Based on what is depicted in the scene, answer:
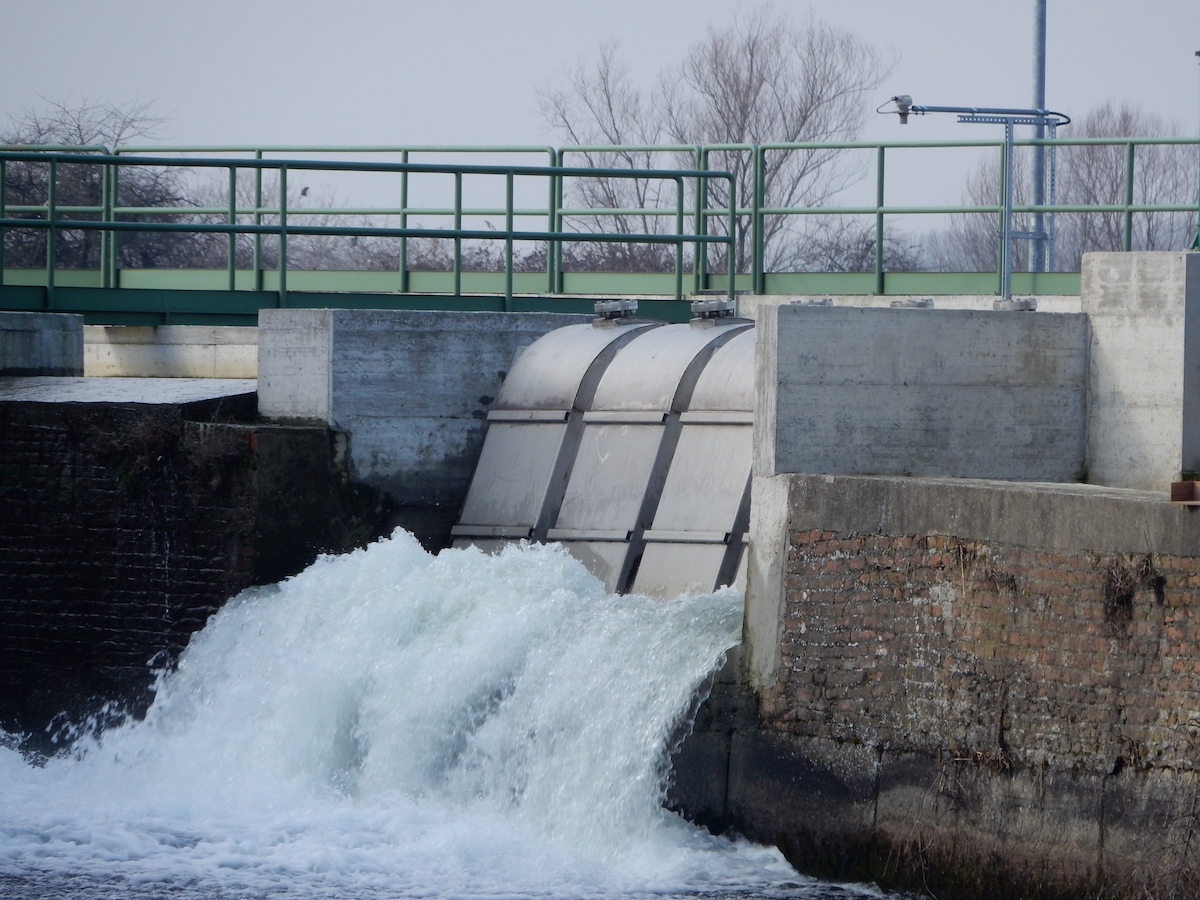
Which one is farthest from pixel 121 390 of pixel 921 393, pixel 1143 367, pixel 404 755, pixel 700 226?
pixel 1143 367

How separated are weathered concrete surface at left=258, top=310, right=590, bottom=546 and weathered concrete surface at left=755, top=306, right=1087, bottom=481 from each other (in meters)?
3.95

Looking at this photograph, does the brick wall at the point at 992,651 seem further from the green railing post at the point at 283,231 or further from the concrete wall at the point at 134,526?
the green railing post at the point at 283,231

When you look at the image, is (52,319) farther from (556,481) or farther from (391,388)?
(556,481)

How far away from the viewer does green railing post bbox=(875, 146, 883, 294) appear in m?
13.8

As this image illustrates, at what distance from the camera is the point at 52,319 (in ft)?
46.4

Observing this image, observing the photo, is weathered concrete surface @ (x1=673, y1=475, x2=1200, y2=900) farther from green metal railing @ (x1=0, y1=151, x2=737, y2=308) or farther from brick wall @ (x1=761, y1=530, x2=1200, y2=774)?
green metal railing @ (x1=0, y1=151, x2=737, y2=308)

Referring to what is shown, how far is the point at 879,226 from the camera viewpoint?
1384 centimetres

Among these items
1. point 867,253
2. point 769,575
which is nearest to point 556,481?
point 769,575

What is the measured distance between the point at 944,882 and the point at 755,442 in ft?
9.00

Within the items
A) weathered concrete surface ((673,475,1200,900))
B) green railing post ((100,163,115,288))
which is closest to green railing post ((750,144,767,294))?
weathered concrete surface ((673,475,1200,900))

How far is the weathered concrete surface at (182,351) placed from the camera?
14.5 m

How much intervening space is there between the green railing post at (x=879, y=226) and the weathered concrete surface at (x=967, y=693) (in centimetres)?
482

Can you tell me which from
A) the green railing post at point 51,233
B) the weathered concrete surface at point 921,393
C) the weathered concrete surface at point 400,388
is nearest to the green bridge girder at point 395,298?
the green railing post at point 51,233

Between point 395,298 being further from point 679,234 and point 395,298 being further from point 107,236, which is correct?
point 107,236
